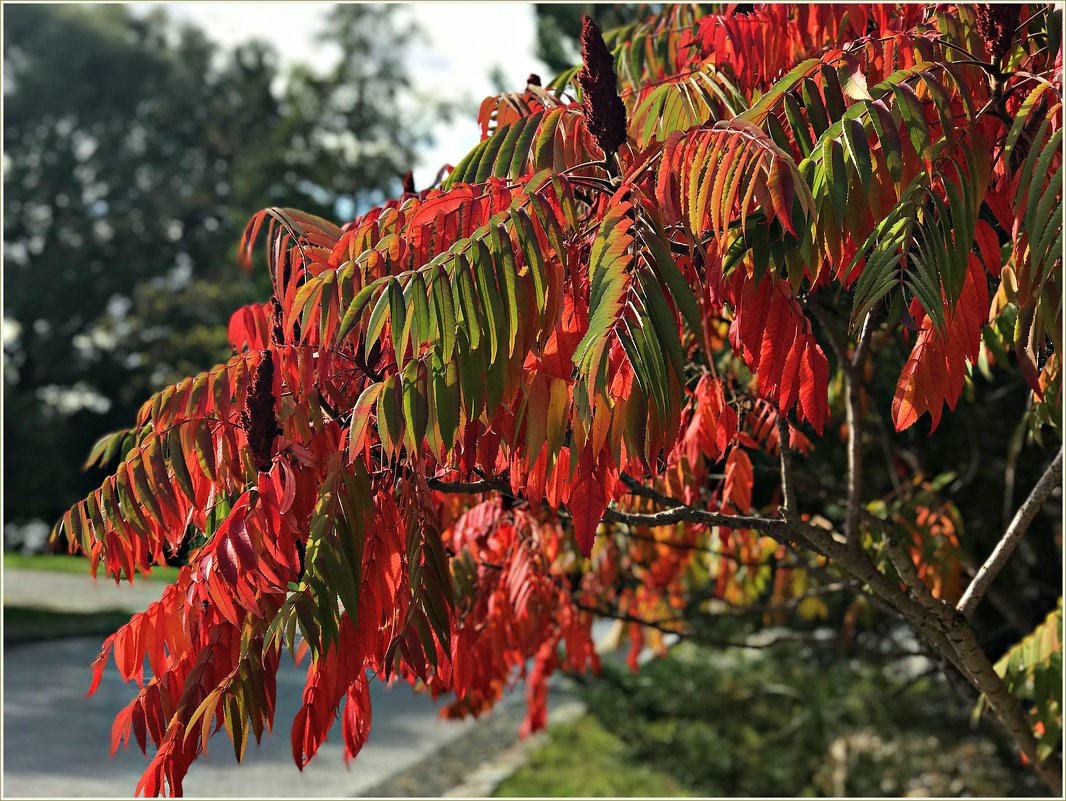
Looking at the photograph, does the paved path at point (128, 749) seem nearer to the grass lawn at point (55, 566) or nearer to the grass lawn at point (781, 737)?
the grass lawn at point (781, 737)

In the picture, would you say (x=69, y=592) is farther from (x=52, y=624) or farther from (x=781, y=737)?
(x=781, y=737)

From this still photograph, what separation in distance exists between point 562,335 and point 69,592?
1399 centimetres

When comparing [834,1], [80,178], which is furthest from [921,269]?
[80,178]

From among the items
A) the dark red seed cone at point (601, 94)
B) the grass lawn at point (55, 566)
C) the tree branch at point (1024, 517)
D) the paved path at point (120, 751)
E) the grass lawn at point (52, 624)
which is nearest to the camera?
the dark red seed cone at point (601, 94)

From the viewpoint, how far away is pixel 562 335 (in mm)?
1794

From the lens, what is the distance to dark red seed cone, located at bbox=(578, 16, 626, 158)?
1.97 meters

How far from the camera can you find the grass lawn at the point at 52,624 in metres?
11.3

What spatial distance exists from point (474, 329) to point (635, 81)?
2004mm

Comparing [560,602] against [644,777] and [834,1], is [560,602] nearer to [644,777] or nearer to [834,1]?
[834,1]

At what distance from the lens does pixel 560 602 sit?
401 cm

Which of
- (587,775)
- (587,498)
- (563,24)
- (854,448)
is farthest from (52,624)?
(587,498)

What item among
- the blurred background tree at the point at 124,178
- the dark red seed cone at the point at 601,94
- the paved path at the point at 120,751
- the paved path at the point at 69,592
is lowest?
the paved path at the point at 120,751

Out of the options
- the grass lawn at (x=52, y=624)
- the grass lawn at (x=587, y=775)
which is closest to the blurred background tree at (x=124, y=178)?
the grass lawn at (x=52, y=624)

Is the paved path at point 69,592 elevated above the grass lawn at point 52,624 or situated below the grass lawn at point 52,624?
above
